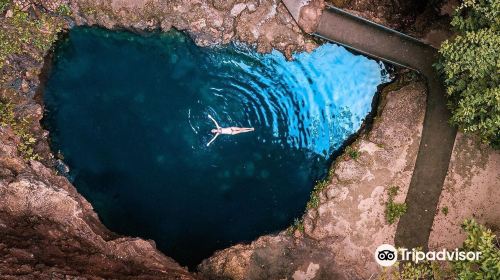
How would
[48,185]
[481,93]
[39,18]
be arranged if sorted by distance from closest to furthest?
1. [481,93]
2. [48,185]
3. [39,18]

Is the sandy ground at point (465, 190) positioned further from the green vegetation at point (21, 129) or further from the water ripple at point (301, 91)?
the green vegetation at point (21, 129)

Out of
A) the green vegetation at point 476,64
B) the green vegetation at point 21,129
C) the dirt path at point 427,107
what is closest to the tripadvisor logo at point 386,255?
the dirt path at point 427,107

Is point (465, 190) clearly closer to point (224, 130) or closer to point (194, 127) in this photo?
point (224, 130)

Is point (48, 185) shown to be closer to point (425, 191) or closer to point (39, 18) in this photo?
point (39, 18)

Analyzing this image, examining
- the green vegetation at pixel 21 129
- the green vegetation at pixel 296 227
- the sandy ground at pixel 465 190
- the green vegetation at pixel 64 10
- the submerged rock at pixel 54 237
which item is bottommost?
the submerged rock at pixel 54 237

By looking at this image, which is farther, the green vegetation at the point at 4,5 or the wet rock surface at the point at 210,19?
the wet rock surface at the point at 210,19

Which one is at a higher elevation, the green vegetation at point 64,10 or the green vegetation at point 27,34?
the green vegetation at point 64,10

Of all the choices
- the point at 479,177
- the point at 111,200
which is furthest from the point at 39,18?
the point at 479,177

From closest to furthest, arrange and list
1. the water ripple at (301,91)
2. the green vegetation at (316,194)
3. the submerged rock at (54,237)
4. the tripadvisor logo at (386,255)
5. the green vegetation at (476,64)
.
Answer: the submerged rock at (54,237) → the green vegetation at (476,64) → the tripadvisor logo at (386,255) → the green vegetation at (316,194) → the water ripple at (301,91)
